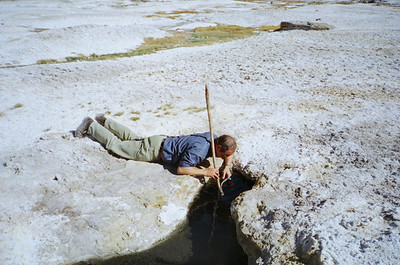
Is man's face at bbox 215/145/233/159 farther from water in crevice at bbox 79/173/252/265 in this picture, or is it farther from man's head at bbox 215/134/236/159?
water in crevice at bbox 79/173/252/265

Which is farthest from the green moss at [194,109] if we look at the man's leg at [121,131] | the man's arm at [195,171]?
the man's arm at [195,171]

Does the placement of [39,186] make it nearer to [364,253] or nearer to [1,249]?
[1,249]

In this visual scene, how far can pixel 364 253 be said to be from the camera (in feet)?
13.5

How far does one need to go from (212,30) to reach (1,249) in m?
25.5

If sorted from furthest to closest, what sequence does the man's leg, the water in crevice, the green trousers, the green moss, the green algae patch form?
the green algae patch
the green moss
the man's leg
the green trousers
the water in crevice

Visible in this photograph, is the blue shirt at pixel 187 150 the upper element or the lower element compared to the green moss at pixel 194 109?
upper

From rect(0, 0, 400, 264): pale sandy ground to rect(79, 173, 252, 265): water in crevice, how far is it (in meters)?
0.21

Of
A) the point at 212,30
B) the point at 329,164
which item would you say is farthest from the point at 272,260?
the point at 212,30

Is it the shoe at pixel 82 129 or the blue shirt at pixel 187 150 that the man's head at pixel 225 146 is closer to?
the blue shirt at pixel 187 150

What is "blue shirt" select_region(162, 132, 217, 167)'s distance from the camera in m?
6.23

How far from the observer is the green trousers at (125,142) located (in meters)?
6.85

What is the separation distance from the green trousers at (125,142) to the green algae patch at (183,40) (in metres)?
9.27

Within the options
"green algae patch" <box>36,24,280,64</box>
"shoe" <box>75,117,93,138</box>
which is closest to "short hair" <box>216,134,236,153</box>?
"shoe" <box>75,117,93,138</box>

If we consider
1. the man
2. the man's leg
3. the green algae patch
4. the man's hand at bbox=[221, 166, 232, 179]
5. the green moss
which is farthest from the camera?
the green algae patch
